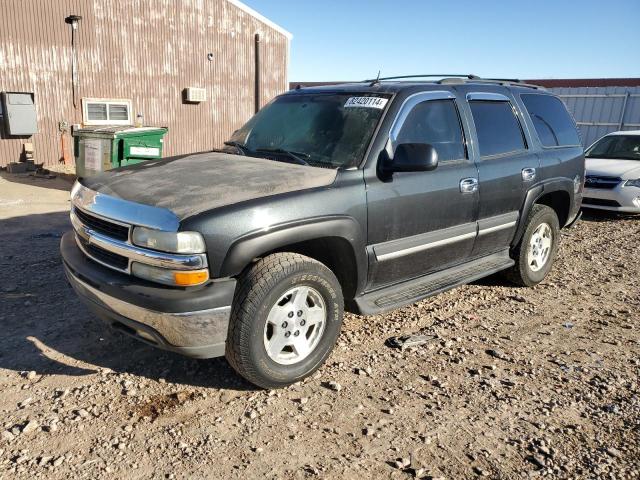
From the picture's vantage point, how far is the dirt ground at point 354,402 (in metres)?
2.58

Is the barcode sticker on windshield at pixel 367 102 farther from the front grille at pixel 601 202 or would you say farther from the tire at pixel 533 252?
the front grille at pixel 601 202

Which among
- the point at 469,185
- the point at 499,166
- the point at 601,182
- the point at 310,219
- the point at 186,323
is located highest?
the point at 499,166

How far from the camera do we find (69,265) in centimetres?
336

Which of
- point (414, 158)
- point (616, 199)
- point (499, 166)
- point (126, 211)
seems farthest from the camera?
point (616, 199)

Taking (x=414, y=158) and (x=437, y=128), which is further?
(x=437, y=128)

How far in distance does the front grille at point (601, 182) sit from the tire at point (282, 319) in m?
7.48

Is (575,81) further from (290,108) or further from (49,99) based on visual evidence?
(290,108)

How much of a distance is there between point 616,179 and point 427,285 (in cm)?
666

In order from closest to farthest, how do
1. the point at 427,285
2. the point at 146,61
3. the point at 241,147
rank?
1. the point at 427,285
2. the point at 241,147
3. the point at 146,61

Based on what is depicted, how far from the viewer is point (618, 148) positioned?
10125mm

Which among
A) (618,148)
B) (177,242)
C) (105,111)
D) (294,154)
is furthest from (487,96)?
(105,111)

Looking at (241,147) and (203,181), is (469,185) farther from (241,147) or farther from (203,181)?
(203,181)

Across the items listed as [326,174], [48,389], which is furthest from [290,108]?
[48,389]

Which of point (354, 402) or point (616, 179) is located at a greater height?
point (616, 179)
